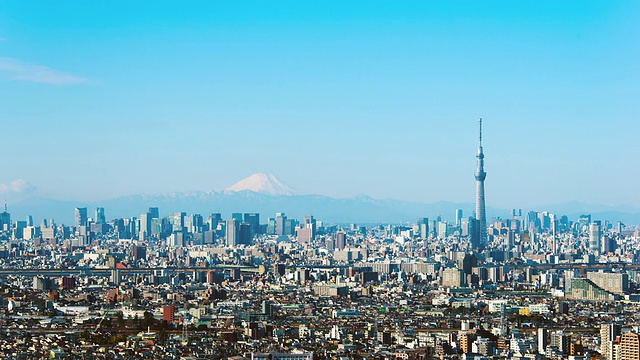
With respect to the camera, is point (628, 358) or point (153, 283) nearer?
point (628, 358)

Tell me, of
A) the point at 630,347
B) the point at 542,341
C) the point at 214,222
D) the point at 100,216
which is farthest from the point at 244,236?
the point at 630,347

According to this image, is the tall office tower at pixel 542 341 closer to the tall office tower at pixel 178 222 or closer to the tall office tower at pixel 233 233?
the tall office tower at pixel 233 233

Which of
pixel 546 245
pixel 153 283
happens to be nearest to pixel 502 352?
pixel 153 283

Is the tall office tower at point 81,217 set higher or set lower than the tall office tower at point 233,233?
higher

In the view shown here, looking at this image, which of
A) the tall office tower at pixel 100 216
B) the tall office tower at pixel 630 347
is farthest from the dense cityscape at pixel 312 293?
the tall office tower at pixel 100 216

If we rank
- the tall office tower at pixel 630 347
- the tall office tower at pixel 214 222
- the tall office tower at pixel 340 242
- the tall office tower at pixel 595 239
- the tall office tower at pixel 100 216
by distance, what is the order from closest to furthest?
1. the tall office tower at pixel 630 347
2. the tall office tower at pixel 595 239
3. the tall office tower at pixel 340 242
4. the tall office tower at pixel 214 222
5. the tall office tower at pixel 100 216

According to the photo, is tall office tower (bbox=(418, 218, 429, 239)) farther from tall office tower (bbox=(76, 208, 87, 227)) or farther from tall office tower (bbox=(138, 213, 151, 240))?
tall office tower (bbox=(76, 208, 87, 227))

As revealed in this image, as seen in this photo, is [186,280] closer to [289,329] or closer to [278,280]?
[278,280]
